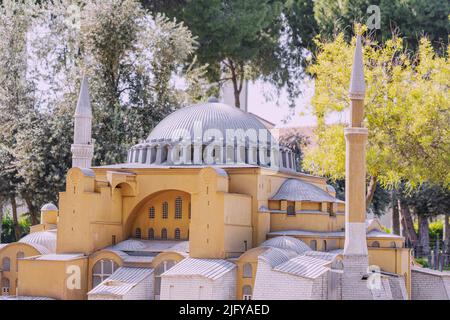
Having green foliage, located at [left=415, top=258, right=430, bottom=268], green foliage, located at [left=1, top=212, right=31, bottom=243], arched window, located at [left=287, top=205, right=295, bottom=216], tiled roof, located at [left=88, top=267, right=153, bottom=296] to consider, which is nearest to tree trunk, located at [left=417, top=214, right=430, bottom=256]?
green foliage, located at [left=415, top=258, right=430, bottom=268]

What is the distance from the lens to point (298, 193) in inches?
990

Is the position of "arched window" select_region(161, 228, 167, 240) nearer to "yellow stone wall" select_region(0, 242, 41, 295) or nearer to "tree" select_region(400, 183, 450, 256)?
"yellow stone wall" select_region(0, 242, 41, 295)

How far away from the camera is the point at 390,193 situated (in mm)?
38406

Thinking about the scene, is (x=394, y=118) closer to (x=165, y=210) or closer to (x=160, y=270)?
(x=165, y=210)

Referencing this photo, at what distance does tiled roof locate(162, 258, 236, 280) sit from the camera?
21.5 m

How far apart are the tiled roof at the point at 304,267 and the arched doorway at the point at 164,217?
421 centimetres

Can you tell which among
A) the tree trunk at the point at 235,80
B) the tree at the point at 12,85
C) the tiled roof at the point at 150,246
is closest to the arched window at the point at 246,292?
the tiled roof at the point at 150,246

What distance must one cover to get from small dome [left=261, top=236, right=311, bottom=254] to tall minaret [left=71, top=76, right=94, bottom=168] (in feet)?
19.6

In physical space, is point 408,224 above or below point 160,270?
above

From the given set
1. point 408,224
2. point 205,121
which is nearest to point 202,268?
point 205,121

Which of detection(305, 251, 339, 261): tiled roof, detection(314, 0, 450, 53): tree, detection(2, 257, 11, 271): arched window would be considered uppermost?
detection(314, 0, 450, 53): tree

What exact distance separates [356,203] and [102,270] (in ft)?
21.7

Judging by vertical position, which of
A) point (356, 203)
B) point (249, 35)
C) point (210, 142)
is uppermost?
point (249, 35)
